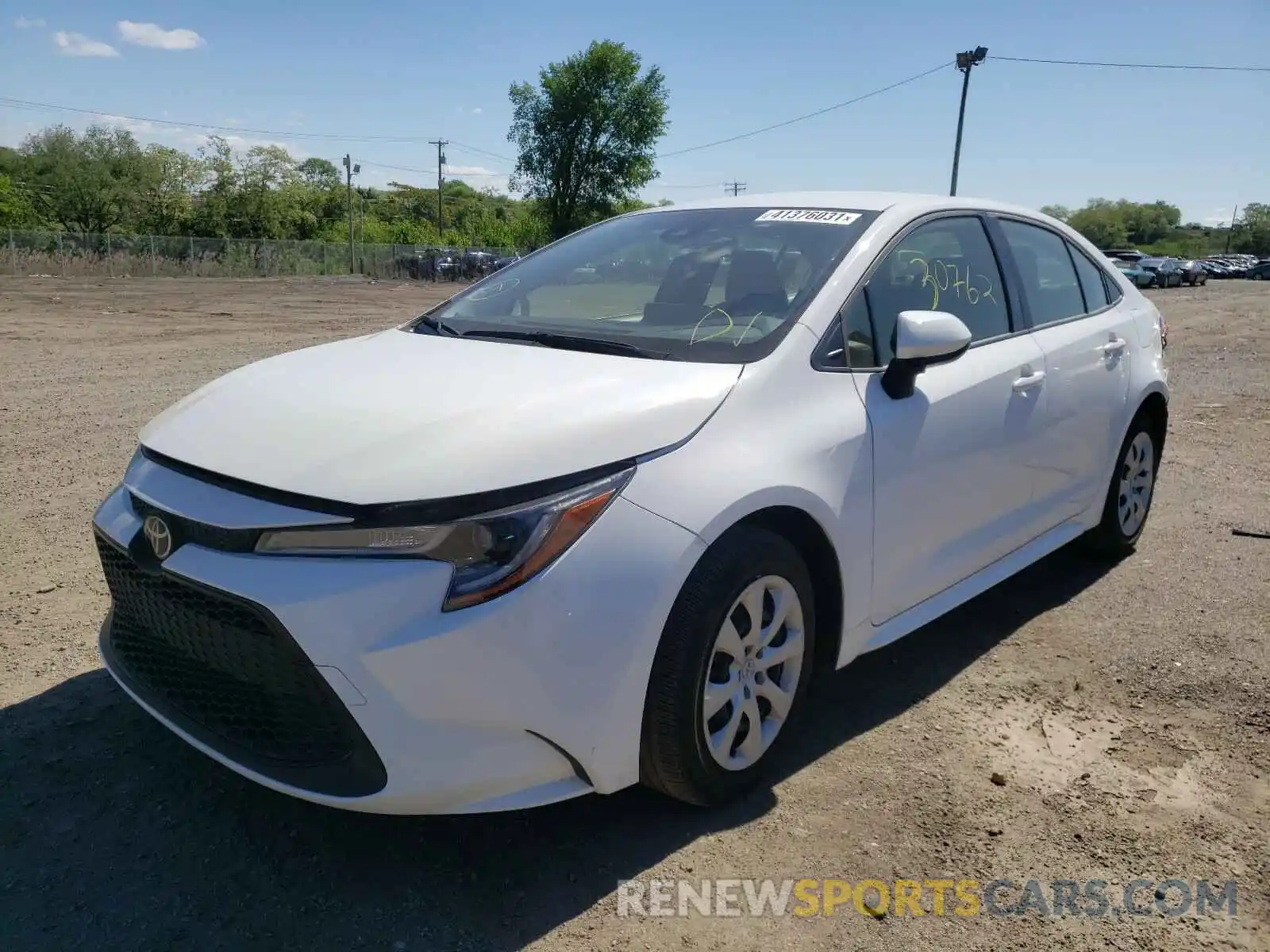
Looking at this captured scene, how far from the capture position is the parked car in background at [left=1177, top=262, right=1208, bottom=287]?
4859 centimetres

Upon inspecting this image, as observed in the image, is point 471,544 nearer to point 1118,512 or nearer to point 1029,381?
point 1029,381

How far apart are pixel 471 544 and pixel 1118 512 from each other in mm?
3619

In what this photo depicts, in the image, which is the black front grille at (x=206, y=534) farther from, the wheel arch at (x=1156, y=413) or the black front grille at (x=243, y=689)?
the wheel arch at (x=1156, y=413)

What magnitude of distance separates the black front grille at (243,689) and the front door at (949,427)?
5.35 feet

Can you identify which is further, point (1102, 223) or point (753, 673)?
point (1102, 223)

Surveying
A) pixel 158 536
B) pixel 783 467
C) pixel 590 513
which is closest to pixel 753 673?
pixel 783 467

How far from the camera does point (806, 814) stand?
2.67 metres

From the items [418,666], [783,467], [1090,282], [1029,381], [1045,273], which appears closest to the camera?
[418,666]

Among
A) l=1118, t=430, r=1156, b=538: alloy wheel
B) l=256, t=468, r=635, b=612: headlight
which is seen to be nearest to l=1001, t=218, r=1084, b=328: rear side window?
l=1118, t=430, r=1156, b=538: alloy wheel

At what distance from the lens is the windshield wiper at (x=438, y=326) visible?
3.34 m

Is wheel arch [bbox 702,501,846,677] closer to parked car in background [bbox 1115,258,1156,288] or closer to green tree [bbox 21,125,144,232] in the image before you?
parked car in background [bbox 1115,258,1156,288]

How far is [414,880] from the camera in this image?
2342mm

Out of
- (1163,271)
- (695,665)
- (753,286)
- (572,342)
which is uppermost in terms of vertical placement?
(1163,271)

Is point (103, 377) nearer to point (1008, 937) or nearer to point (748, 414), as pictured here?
point (748, 414)
